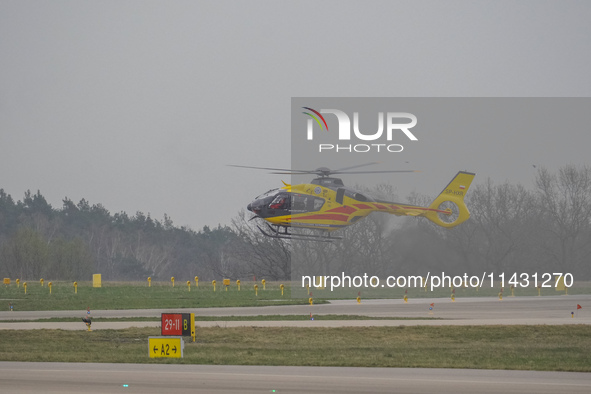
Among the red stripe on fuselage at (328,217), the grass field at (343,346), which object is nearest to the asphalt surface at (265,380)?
the grass field at (343,346)

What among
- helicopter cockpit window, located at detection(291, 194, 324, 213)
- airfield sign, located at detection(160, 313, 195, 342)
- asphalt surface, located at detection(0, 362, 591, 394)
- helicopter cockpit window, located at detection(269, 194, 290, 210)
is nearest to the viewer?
asphalt surface, located at detection(0, 362, 591, 394)

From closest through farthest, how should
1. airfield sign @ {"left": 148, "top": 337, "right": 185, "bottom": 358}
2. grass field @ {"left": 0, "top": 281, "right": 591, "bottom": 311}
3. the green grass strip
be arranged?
1. airfield sign @ {"left": 148, "top": 337, "right": 185, "bottom": 358}
2. the green grass strip
3. grass field @ {"left": 0, "top": 281, "right": 591, "bottom": 311}

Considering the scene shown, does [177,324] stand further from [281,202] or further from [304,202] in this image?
[304,202]

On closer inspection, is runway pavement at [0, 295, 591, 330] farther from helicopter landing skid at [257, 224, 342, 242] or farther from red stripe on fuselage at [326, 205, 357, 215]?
red stripe on fuselage at [326, 205, 357, 215]

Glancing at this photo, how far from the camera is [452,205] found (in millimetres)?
47344

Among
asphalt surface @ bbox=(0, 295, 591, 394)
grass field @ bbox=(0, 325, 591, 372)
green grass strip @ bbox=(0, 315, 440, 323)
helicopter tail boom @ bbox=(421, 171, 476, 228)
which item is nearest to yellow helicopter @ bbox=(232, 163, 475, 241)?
helicopter tail boom @ bbox=(421, 171, 476, 228)

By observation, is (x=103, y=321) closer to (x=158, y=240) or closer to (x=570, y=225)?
(x=570, y=225)

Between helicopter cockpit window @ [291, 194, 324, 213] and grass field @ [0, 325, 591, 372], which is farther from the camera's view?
helicopter cockpit window @ [291, 194, 324, 213]

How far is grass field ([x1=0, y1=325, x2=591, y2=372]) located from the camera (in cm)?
2089

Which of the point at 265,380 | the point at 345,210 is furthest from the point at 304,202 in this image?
the point at 265,380

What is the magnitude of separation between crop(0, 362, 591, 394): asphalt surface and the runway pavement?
11.0 metres

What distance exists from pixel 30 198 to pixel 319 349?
461 feet

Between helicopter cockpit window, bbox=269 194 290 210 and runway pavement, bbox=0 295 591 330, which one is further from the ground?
helicopter cockpit window, bbox=269 194 290 210

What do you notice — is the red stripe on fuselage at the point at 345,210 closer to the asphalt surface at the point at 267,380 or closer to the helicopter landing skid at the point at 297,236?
the helicopter landing skid at the point at 297,236
